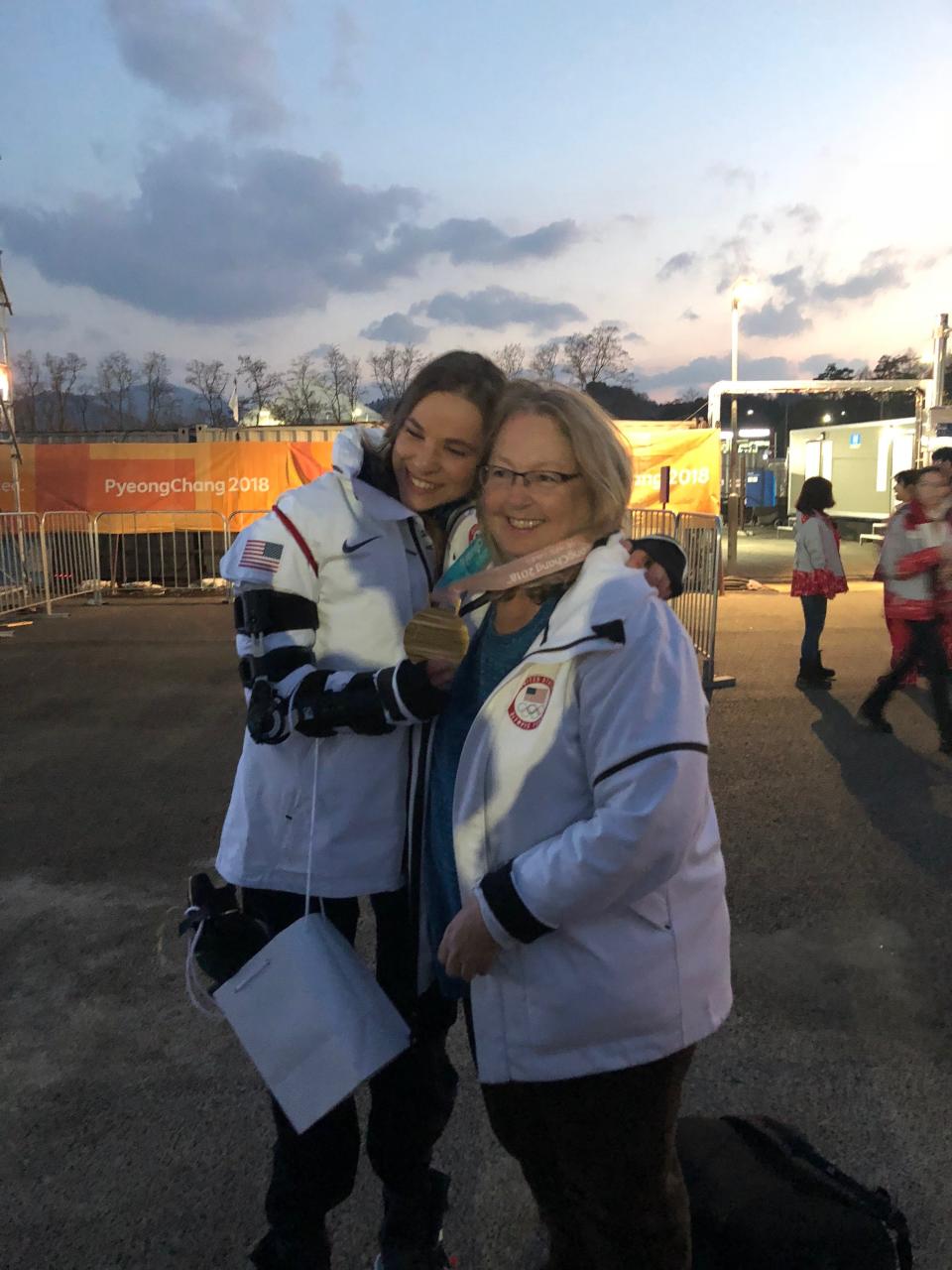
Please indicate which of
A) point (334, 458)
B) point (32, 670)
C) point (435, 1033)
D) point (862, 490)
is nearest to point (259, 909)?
point (435, 1033)

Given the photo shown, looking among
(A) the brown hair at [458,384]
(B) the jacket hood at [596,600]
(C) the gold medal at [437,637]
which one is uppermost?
(A) the brown hair at [458,384]

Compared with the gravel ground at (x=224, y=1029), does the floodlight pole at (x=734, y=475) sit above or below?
above

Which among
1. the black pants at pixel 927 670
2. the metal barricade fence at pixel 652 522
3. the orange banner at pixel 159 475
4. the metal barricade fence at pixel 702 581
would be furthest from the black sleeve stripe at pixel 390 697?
the orange banner at pixel 159 475

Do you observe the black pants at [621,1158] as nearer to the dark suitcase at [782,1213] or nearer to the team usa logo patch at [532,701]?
the dark suitcase at [782,1213]

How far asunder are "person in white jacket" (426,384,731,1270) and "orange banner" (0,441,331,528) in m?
13.7

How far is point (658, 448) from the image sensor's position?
14.7 meters

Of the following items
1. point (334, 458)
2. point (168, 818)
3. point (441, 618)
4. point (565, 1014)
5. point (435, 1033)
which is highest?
point (334, 458)

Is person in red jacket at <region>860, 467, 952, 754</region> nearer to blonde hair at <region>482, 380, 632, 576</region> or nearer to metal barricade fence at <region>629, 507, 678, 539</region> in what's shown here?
metal barricade fence at <region>629, 507, 678, 539</region>

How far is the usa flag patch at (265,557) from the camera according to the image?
198 centimetres

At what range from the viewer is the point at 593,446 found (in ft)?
5.43

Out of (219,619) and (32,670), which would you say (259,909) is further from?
(219,619)

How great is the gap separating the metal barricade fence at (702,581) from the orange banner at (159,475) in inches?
301

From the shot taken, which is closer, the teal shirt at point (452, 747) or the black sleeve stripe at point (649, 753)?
the black sleeve stripe at point (649, 753)

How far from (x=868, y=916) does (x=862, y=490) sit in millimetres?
21393
